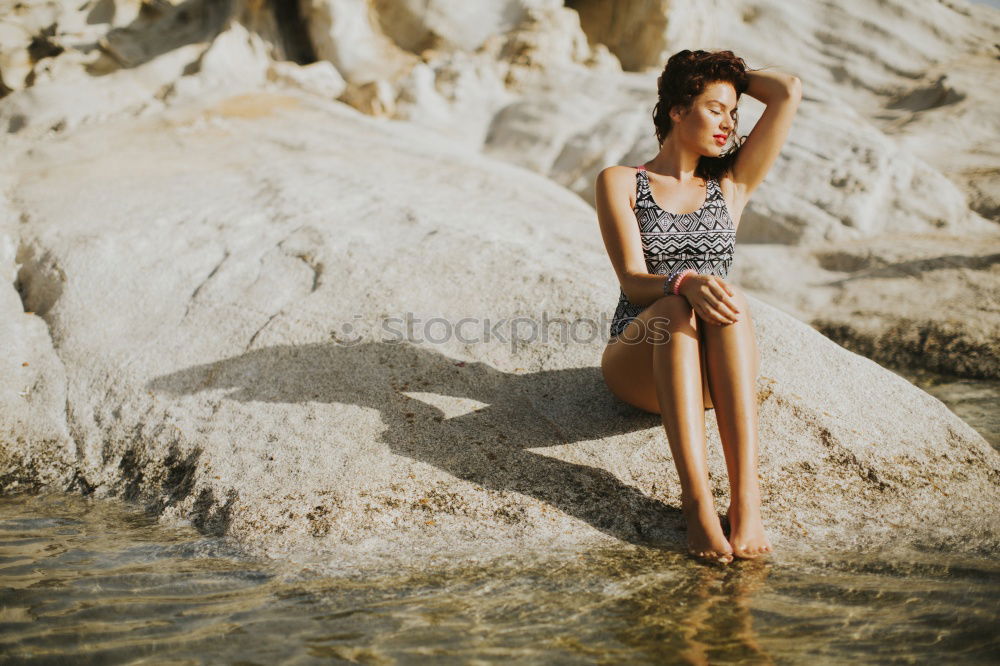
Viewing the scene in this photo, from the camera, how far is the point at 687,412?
8.87 feet

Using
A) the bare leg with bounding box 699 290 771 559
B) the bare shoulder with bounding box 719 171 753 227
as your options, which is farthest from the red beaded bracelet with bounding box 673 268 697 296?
the bare shoulder with bounding box 719 171 753 227

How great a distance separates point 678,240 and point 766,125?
0.61 m

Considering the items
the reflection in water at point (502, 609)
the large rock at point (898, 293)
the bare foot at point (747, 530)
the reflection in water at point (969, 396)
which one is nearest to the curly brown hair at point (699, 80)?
the bare foot at point (747, 530)

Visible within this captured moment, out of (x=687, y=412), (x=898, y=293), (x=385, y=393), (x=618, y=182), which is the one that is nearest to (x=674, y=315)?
(x=687, y=412)

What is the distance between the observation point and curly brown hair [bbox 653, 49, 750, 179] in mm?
3197

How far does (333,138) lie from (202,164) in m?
1.15

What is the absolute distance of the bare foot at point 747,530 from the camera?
260cm

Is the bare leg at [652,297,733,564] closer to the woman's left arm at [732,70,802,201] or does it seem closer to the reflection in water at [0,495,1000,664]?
the reflection in water at [0,495,1000,664]

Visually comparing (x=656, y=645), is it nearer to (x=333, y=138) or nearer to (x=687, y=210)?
(x=687, y=210)

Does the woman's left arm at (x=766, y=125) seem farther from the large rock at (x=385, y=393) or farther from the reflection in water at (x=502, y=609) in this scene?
the reflection in water at (x=502, y=609)

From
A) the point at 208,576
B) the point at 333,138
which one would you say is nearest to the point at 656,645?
the point at 208,576

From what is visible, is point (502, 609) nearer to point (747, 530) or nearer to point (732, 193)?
point (747, 530)

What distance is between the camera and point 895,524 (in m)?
2.88

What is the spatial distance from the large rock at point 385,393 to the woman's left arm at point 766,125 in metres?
0.83
